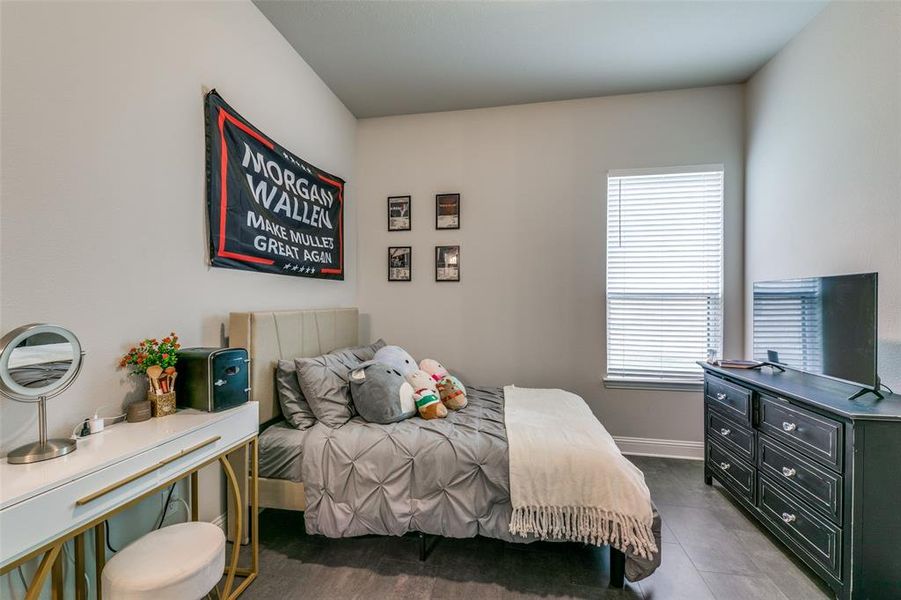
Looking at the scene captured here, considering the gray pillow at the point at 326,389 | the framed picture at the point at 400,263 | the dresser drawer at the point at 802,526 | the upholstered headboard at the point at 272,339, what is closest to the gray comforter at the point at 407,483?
the gray pillow at the point at 326,389

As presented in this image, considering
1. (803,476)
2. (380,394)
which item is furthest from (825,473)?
(380,394)

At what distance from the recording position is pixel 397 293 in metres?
3.46

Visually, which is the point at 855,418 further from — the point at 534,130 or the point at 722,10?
the point at 534,130

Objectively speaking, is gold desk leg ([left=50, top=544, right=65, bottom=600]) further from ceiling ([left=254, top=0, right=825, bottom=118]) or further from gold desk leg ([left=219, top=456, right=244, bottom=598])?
ceiling ([left=254, top=0, right=825, bottom=118])

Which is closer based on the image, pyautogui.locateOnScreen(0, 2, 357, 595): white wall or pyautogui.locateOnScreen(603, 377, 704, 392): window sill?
pyautogui.locateOnScreen(0, 2, 357, 595): white wall

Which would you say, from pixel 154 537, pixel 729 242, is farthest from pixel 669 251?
pixel 154 537

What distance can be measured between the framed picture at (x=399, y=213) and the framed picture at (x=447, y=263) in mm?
383

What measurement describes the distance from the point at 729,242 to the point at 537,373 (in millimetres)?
1911

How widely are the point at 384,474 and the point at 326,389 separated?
601 mm

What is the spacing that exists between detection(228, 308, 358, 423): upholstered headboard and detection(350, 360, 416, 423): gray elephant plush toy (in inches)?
17.8

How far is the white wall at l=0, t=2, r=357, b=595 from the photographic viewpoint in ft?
3.83

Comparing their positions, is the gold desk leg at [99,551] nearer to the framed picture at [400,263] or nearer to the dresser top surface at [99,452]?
the dresser top surface at [99,452]

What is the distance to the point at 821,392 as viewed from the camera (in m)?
1.76

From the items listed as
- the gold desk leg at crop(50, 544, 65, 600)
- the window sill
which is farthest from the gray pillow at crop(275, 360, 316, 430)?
the window sill
